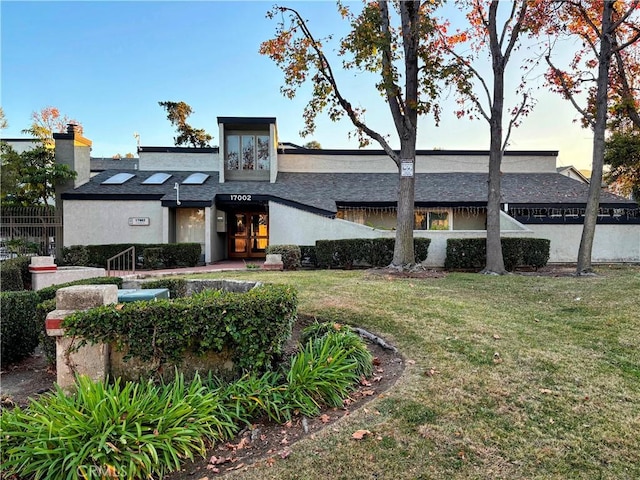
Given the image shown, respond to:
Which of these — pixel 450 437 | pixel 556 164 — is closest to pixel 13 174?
pixel 450 437

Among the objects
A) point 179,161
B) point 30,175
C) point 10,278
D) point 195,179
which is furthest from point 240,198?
point 10,278

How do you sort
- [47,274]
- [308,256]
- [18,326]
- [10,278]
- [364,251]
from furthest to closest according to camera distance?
[308,256], [364,251], [47,274], [10,278], [18,326]

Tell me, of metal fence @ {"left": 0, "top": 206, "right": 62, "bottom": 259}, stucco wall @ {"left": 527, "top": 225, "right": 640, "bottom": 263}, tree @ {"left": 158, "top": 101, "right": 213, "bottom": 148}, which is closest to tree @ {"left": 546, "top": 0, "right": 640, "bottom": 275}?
stucco wall @ {"left": 527, "top": 225, "right": 640, "bottom": 263}

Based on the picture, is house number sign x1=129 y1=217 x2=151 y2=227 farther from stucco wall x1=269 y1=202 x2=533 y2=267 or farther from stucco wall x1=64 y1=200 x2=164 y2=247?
stucco wall x1=269 y1=202 x2=533 y2=267

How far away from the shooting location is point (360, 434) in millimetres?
2766

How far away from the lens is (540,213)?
52.6 ft

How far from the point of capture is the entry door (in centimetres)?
1827

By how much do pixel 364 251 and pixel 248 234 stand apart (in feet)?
24.6

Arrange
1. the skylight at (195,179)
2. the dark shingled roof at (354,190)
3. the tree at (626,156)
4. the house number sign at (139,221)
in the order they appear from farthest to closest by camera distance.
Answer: the skylight at (195,179)
the tree at (626,156)
the dark shingled roof at (354,190)
the house number sign at (139,221)

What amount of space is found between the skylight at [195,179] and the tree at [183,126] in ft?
44.0

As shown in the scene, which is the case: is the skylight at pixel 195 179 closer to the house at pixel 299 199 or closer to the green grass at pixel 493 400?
the house at pixel 299 199

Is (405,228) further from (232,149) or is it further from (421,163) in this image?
(232,149)

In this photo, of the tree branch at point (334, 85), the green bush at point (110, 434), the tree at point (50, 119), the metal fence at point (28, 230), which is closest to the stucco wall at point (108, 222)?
the metal fence at point (28, 230)

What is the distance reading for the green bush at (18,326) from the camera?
481 cm
